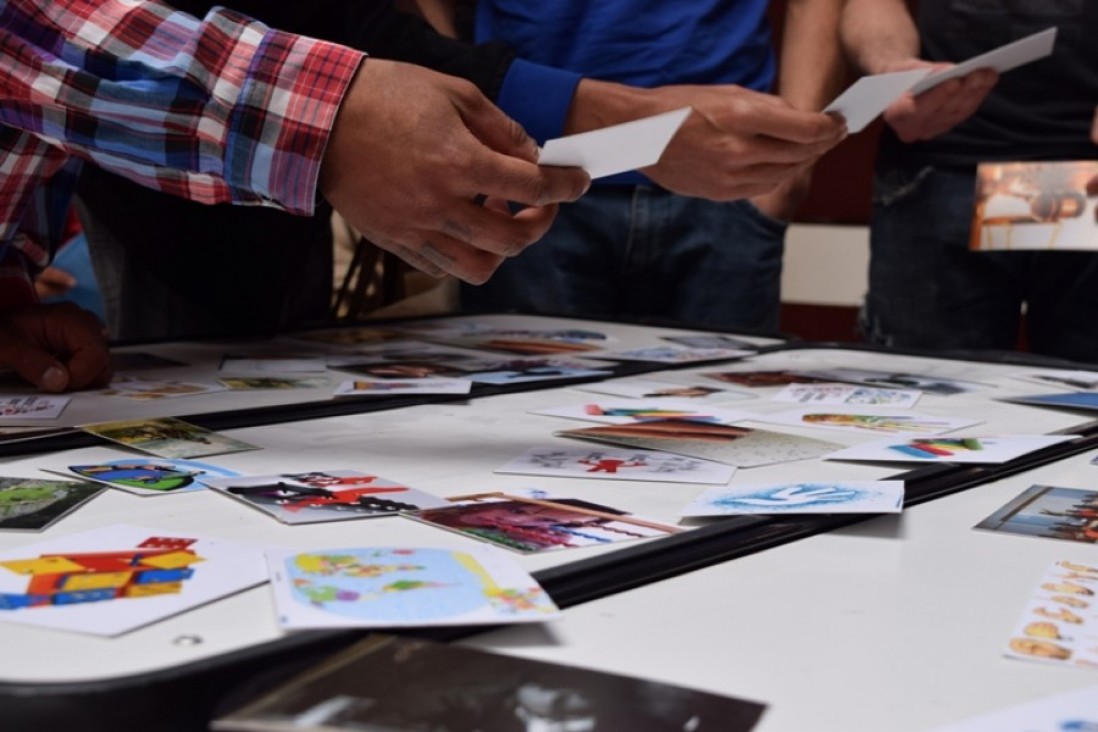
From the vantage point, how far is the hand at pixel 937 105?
5.16 ft

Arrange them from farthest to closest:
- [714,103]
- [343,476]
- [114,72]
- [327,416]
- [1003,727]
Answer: [714,103] → [327,416] → [114,72] → [343,476] → [1003,727]

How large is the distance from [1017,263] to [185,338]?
110cm

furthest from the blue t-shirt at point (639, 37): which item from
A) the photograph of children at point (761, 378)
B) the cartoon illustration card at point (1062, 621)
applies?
the cartoon illustration card at point (1062, 621)

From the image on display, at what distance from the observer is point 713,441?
0.93 m

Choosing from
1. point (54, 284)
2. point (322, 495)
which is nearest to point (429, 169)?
point (322, 495)

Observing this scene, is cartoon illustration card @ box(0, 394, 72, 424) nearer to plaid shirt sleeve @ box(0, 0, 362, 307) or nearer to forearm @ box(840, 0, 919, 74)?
plaid shirt sleeve @ box(0, 0, 362, 307)

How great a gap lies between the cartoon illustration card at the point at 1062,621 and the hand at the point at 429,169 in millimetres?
454

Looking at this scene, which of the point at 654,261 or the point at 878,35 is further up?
the point at 878,35

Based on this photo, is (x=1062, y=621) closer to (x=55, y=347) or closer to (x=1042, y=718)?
(x=1042, y=718)

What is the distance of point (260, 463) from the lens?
2.81 ft

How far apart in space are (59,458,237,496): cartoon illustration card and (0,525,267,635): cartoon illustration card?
102mm

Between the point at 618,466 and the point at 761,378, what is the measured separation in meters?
0.46

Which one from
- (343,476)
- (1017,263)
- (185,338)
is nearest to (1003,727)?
(343,476)

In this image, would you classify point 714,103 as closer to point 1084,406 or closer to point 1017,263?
point 1084,406
